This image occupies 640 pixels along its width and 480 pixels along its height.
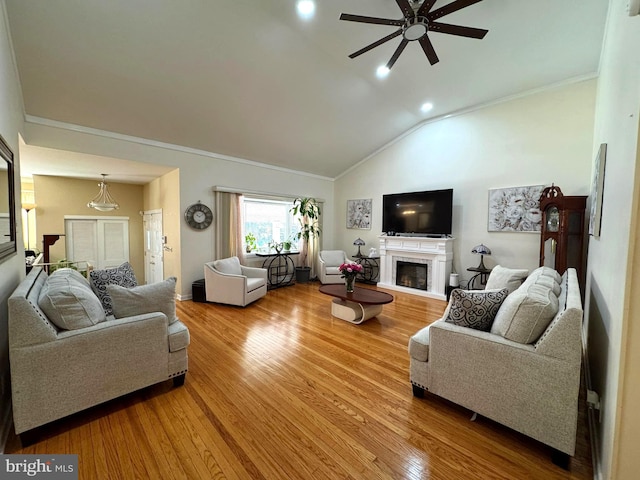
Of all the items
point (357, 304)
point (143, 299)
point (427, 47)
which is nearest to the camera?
point (143, 299)

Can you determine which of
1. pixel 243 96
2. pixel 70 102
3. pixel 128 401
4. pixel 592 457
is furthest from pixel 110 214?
pixel 592 457

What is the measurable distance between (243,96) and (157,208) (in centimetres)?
328

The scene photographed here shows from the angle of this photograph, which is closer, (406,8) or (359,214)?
(406,8)

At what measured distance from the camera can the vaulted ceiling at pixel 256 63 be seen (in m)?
2.63

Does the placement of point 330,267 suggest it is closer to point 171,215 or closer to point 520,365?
point 171,215

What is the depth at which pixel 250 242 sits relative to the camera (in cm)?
590

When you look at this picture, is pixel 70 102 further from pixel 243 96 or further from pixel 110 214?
pixel 110 214

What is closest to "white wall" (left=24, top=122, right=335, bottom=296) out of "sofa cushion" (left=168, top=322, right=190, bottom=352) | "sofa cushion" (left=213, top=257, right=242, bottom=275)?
"sofa cushion" (left=213, top=257, right=242, bottom=275)

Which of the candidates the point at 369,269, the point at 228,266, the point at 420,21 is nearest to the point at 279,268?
the point at 228,266

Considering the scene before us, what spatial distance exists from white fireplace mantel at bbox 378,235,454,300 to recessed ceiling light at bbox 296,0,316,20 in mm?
4025

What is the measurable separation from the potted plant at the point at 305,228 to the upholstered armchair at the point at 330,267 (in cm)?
49

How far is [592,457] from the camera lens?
157 centimetres

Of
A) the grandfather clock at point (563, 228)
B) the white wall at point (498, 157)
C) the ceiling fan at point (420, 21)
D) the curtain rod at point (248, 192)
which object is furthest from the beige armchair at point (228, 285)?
the grandfather clock at point (563, 228)

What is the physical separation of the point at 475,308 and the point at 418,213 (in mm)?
3710
